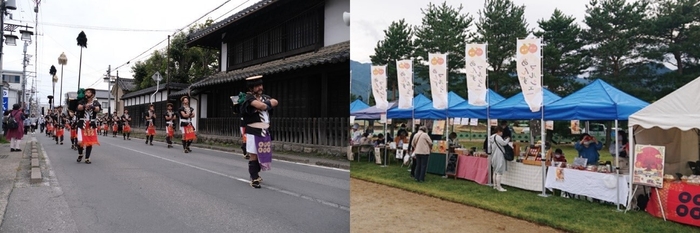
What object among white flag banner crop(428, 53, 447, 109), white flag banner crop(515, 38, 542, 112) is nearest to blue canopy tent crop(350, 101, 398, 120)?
white flag banner crop(428, 53, 447, 109)

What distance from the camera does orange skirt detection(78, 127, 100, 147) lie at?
7.07 m

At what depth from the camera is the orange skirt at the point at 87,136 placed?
23.2 ft

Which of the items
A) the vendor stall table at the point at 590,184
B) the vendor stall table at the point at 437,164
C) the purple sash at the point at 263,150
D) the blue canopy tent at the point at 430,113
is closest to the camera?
the purple sash at the point at 263,150

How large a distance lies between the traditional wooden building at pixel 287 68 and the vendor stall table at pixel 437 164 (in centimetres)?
278

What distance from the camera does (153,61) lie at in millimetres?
28484

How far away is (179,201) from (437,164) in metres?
8.09

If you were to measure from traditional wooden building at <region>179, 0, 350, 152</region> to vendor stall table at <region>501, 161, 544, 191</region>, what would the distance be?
355 cm

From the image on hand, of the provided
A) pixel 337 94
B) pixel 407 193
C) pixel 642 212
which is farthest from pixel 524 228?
pixel 337 94

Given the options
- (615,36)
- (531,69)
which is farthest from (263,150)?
(615,36)

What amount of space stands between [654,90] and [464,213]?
12.3m

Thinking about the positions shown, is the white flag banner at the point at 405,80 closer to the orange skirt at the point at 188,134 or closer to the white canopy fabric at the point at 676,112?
the white canopy fabric at the point at 676,112

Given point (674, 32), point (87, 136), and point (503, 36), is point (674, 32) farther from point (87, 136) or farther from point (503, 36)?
point (87, 136)

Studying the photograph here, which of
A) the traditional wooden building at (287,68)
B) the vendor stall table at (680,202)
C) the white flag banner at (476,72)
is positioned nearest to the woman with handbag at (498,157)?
the white flag banner at (476,72)

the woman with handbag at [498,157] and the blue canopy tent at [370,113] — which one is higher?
the blue canopy tent at [370,113]
